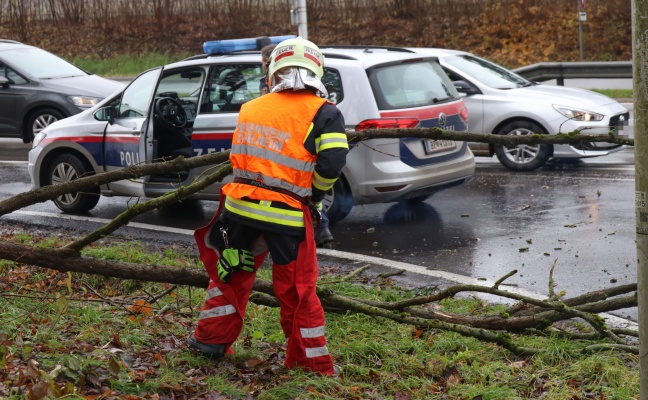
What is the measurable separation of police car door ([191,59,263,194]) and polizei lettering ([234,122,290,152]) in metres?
4.26

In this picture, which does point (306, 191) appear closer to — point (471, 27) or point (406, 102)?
point (406, 102)

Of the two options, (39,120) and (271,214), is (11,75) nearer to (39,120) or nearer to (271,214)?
(39,120)

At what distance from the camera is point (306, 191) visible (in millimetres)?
4797

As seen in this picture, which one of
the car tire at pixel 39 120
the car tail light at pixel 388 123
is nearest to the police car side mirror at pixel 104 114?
the car tail light at pixel 388 123

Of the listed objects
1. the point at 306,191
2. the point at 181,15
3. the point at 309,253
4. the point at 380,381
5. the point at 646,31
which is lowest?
the point at 380,381

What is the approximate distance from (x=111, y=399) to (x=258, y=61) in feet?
18.2

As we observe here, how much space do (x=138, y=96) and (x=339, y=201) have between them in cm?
237

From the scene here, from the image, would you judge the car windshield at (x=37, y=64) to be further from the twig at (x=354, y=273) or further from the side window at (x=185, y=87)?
the twig at (x=354, y=273)

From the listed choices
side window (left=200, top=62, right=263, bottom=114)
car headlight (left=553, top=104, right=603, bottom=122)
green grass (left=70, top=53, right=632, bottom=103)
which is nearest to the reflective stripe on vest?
side window (left=200, top=62, right=263, bottom=114)

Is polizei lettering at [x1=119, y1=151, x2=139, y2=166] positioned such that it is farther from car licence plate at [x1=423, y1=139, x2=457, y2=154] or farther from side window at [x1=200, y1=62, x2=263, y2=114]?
car licence plate at [x1=423, y1=139, x2=457, y2=154]

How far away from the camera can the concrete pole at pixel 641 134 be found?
2943 mm

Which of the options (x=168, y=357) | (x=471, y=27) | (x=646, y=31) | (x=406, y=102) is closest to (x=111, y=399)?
(x=168, y=357)

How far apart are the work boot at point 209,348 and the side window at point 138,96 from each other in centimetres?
506

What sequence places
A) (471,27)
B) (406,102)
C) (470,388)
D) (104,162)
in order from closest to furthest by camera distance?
(470,388), (406,102), (104,162), (471,27)
